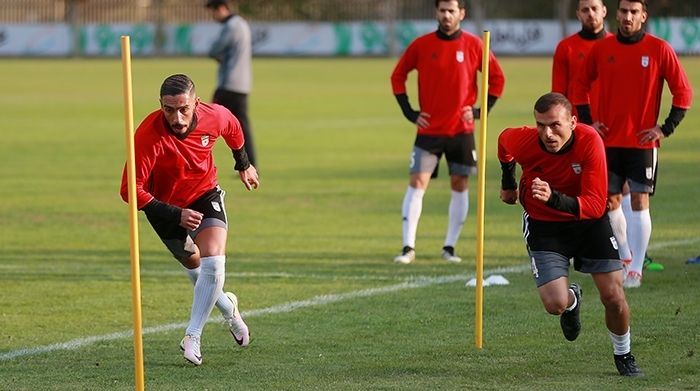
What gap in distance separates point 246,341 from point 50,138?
722 inches

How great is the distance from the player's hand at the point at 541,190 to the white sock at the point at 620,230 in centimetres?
372

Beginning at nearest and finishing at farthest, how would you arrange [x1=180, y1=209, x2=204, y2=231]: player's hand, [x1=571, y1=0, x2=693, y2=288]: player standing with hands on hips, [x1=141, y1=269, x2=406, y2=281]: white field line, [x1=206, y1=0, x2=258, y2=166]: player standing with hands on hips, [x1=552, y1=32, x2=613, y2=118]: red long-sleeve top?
[x1=180, y1=209, x2=204, y2=231]: player's hand → [x1=571, y1=0, x2=693, y2=288]: player standing with hands on hips → [x1=552, y1=32, x2=613, y2=118]: red long-sleeve top → [x1=141, y1=269, x2=406, y2=281]: white field line → [x1=206, y1=0, x2=258, y2=166]: player standing with hands on hips

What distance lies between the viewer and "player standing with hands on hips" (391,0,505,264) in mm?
12734

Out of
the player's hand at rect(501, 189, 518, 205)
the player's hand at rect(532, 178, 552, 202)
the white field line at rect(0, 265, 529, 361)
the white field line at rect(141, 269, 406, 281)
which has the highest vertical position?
the player's hand at rect(532, 178, 552, 202)

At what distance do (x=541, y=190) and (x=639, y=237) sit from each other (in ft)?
12.8

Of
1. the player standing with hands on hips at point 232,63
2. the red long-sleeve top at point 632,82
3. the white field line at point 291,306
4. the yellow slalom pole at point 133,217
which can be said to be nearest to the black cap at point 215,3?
the player standing with hands on hips at point 232,63

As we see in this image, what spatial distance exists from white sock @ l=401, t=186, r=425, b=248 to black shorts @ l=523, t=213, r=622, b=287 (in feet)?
14.8

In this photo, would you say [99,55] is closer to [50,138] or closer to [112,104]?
[112,104]

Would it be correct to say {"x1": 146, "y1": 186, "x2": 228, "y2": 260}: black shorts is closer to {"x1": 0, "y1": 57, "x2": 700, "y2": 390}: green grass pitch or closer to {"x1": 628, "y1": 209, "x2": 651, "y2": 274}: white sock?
{"x1": 0, "y1": 57, "x2": 700, "y2": 390}: green grass pitch

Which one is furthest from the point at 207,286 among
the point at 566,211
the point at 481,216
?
the point at 566,211

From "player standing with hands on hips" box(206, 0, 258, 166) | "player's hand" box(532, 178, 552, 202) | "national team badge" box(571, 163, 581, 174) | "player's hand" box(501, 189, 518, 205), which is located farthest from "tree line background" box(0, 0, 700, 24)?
"player's hand" box(532, 178, 552, 202)

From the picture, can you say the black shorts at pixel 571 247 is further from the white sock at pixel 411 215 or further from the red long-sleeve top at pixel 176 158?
the white sock at pixel 411 215

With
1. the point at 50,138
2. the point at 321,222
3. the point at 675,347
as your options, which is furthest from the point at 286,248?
the point at 50,138

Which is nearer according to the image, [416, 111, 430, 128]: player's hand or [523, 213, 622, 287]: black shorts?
[523, 213, 622, 287]: black shorts
